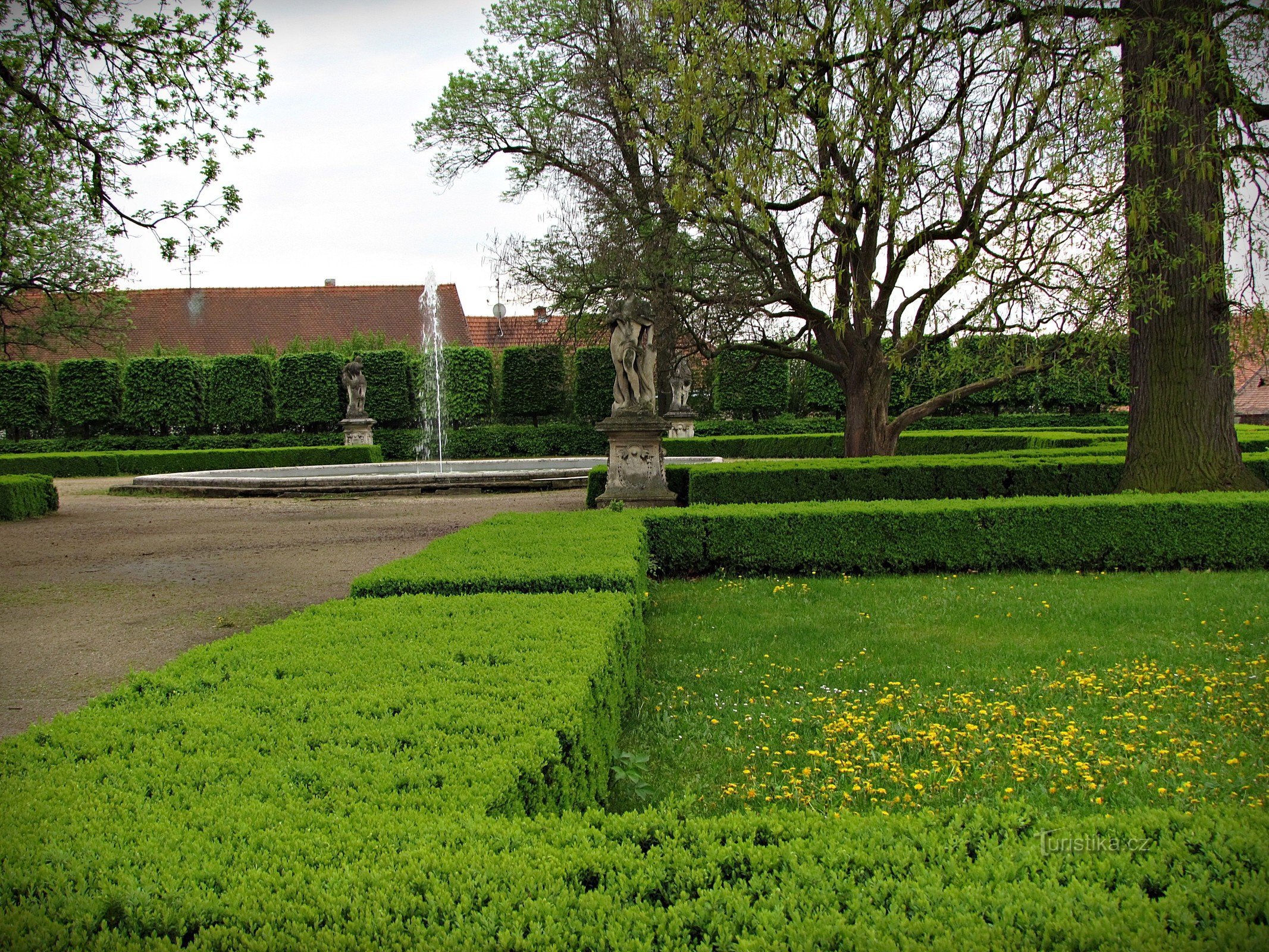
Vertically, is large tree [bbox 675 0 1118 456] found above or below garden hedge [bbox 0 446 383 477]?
above

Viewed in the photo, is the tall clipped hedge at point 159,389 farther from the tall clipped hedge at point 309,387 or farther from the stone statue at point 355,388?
the stone statue at point 355,388

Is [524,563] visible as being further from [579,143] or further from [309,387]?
[309,387]

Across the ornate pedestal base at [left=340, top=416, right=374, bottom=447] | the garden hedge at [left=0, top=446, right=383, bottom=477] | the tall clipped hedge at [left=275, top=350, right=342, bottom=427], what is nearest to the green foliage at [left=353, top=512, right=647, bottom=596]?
the garden hedge at [left=0, top=446, right=383, bottom=477]

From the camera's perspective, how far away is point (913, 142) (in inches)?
367

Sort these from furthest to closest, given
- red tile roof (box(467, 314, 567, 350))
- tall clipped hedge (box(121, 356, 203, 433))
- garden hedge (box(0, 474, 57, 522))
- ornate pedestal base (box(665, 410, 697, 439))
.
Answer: red tile roof (box(467, 314, 567, 350)) → tall clipped hedge (box(121, 356, 203, 433)) → ornate pedestal base (box(665, 410, 697, 439)) → garden hedge (box(0, 474, 57, 522))

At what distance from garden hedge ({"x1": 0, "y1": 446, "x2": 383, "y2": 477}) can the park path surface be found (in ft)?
22.3

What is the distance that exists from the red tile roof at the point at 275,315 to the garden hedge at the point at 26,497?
68.6 feet

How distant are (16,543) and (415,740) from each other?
1031 cm

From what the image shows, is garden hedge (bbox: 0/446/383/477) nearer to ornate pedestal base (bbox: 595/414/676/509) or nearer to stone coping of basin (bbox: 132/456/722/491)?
stone coping of basin (bbox: 132/456/722/491)

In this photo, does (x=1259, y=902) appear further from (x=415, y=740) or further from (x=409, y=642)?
(x=409, y=642)

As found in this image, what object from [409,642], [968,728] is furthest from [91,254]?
[968,728]

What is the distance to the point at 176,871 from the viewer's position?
1.70m

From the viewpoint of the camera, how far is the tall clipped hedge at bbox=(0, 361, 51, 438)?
86.4 feet

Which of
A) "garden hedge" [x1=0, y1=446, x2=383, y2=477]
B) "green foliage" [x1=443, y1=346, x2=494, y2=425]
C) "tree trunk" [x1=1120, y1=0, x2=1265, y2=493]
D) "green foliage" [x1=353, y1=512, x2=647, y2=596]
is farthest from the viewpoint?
"green foliage" [x1=443, y1=346, x2=494, y2=425]
